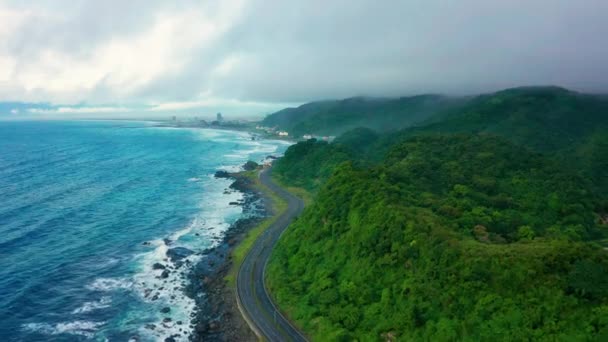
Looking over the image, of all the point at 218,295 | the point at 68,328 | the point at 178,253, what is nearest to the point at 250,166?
the point at 178,253

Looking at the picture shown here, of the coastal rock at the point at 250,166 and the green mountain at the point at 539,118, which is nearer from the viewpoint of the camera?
the green mountain at the point at 539,118

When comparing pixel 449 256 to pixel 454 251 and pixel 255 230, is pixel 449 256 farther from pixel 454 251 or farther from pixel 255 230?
pixel 255 230

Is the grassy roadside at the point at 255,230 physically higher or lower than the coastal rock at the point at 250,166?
lower

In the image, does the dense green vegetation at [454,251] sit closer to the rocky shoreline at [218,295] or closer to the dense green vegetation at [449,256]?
the dense green vegetation at [449,256]

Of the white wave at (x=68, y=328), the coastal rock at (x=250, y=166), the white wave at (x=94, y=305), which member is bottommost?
the white wave at (x=68, y=328)

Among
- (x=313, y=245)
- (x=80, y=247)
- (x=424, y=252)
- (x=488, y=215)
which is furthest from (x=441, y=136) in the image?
(x=80, y=247)

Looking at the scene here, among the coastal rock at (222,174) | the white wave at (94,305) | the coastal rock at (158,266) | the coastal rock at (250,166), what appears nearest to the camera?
the white wave at (94,305)

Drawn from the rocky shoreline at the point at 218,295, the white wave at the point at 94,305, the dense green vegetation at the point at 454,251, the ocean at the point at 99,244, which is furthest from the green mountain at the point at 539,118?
the white wave at the point at 94,305
